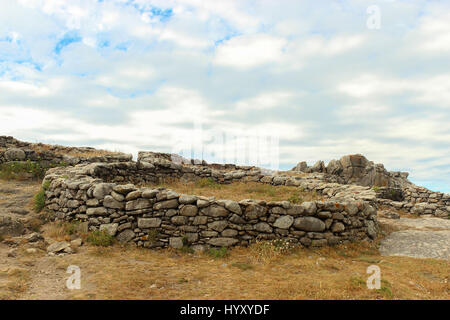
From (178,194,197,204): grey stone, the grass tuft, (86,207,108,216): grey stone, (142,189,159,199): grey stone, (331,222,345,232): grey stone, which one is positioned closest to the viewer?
the grass tuft

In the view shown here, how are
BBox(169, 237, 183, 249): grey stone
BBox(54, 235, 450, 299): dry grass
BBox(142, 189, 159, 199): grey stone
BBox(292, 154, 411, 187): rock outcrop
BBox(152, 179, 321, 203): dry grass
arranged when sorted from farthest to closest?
BBox(292, 154, 411, 187): rock outcrop → BBox(152, 179, 321, 203): dry grass → BBox(142, 189, 159, 199): grey stone → BBox(169, 237, 183, 249): grey stone → BBox(54, 235, 450, 299): dry grass

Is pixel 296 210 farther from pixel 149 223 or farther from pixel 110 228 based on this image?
pixel 110 228

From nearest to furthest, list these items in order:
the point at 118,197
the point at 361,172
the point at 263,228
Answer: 1. the point at 263,228
2. the point at 118,197
3. the point at 361,172

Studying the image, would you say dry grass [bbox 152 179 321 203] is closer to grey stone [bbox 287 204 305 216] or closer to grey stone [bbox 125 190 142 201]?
grey stone [bbox 287 204 305 216]

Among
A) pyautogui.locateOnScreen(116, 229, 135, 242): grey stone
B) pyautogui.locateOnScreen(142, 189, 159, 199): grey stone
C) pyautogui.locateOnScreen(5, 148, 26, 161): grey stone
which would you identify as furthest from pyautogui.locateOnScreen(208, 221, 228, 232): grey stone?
pyautogui.locateOnScreen(5, 148, 26, 161): grey stone

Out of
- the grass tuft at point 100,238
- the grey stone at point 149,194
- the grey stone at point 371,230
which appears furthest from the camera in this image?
the grey stone at point 371,230

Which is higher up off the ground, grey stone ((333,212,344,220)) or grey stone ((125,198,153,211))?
grey stone ((125,198,153,211))

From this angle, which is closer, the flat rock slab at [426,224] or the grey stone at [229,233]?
the grey stone at [229,233]

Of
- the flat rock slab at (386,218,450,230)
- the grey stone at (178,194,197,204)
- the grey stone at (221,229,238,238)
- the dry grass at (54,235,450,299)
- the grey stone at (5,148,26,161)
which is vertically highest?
the grey stone at (5,148,26,161)

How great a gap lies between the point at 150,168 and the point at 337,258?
10.2 metres

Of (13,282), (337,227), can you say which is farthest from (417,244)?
(13,282)

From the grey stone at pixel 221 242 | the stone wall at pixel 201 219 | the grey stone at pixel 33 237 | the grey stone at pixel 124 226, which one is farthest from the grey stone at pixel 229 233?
the grey stone at pixel 33 237

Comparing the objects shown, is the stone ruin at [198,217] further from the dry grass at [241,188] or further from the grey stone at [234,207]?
the dry grass at [241,188]
